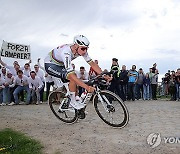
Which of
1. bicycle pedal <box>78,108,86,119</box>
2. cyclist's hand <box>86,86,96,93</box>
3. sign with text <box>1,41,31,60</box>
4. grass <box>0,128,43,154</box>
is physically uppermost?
sign with text <box>1,41,31,60</box>

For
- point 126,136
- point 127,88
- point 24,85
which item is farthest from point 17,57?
point 126,136

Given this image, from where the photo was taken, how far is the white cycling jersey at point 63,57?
7.50 m

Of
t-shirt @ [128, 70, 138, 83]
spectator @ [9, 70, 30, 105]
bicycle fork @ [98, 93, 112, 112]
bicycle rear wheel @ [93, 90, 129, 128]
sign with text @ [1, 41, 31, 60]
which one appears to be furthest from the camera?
t-shirt @ [128, 70, 138, 83]

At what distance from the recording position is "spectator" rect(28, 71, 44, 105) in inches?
605

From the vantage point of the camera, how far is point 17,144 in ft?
19.7

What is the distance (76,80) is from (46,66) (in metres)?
1.20

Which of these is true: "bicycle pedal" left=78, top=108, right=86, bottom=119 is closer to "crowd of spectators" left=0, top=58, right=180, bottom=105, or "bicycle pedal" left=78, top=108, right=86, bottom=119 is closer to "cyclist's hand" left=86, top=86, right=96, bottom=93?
"cyclist's hand" left=86, top=86, right=96, bottom=93

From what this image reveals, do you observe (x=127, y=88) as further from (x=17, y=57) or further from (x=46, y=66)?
(x=46, y=66)

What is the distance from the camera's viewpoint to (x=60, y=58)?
8000mm

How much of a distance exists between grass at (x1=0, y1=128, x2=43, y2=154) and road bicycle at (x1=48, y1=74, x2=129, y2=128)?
173 cm

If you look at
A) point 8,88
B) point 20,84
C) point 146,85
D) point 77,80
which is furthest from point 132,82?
point 77,80

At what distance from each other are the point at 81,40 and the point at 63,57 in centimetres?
59

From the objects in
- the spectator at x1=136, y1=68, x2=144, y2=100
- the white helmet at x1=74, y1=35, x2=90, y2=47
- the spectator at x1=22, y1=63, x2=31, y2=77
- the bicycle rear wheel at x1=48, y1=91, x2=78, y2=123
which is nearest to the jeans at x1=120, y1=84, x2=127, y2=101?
the spectator at x1=136, y1=68, x2=144, y2=100

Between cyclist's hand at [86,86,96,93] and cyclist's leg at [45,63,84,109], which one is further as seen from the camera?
cyclist's leg at [45,63,84,109]
